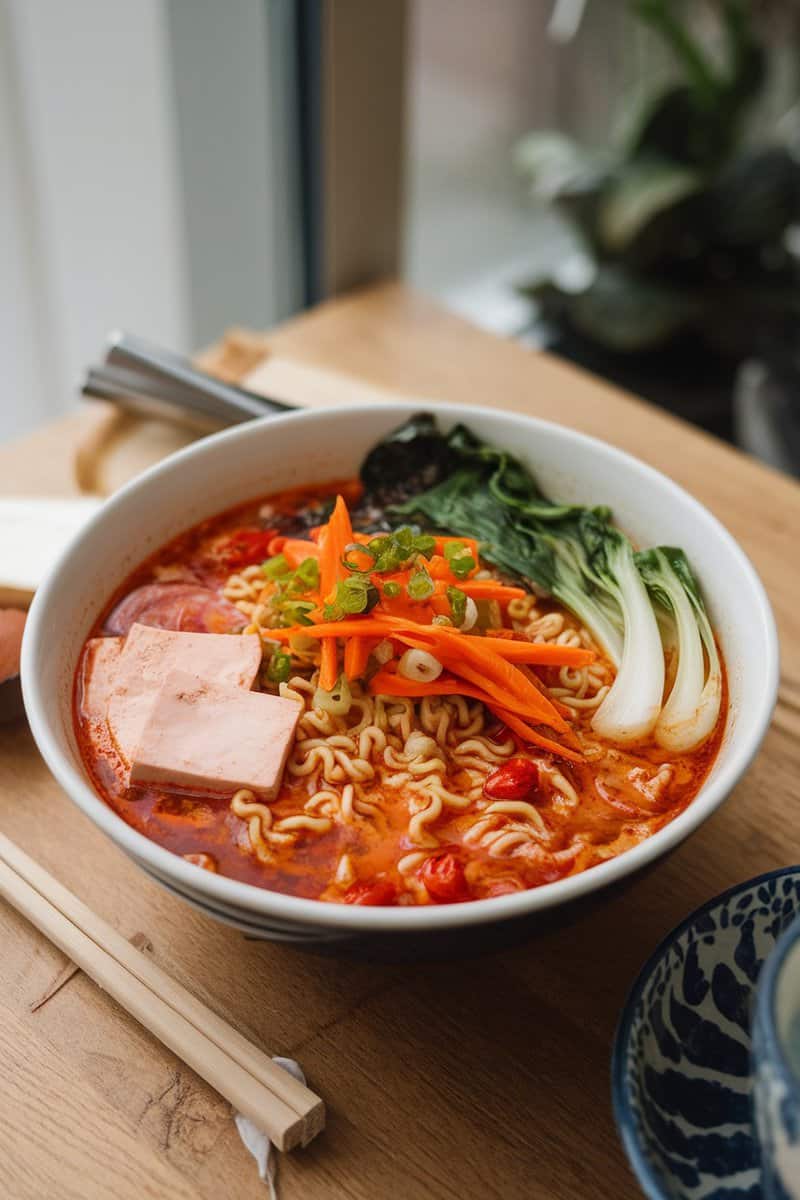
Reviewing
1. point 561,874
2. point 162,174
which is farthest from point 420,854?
point 162,174

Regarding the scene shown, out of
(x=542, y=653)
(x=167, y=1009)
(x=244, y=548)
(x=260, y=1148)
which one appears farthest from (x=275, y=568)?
(x=260, y=1148)

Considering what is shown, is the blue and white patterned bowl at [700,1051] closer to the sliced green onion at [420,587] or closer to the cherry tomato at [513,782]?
the cherry tomato at [513,782]

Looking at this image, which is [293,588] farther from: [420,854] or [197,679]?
[420,854]

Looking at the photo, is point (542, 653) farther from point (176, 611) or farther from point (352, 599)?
point (176, 611)

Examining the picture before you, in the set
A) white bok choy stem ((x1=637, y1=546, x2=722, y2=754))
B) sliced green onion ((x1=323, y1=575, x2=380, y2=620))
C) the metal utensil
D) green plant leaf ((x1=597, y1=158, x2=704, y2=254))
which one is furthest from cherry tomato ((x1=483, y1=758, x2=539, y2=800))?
green plant leaf ((x1=597, y1=158, x2=704, y2=254))

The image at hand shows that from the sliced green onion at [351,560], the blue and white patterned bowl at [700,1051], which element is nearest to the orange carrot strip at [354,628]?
the sliced green onion at [351,560]
